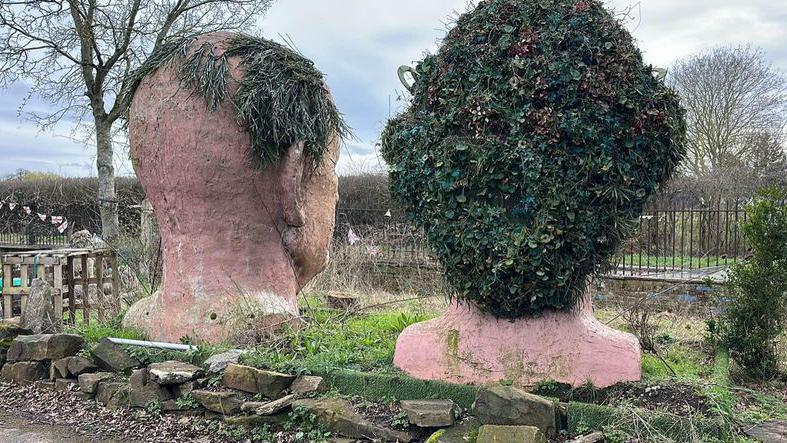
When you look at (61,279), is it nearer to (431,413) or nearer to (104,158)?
(431,413)

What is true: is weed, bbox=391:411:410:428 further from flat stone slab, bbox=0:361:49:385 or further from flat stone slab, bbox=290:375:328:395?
flat stone slab, bbox=0:361:49:385

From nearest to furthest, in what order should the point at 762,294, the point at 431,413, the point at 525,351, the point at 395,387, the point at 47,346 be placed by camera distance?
the point at 431,413 → the point at 525,351 → the point at 395,387 → the point at 762,294 → the point at 47,346

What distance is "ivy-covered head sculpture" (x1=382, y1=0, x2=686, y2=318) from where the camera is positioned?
12.9 feet

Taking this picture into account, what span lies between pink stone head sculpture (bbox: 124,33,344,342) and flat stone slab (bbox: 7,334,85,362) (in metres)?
0.72

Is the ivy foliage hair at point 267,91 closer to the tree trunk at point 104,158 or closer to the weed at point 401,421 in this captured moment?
the weed at point 401,421

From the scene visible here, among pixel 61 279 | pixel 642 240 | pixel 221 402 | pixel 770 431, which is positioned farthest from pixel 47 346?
pixel 642 240

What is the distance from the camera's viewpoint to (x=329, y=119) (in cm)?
564

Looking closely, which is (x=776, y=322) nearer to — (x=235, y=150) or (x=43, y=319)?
(x=235, y=150)

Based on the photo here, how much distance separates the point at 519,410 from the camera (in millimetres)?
3621

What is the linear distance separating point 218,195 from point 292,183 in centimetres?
64

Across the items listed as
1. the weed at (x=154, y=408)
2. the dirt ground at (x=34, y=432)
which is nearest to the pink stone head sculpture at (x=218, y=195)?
the weed at (x=154, y=408)

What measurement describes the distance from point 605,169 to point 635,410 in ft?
4.54

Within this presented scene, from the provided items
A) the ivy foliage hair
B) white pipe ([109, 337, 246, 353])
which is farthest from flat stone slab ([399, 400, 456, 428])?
the ivy foliage hair

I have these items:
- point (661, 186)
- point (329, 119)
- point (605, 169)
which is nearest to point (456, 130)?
point (605, 169)
